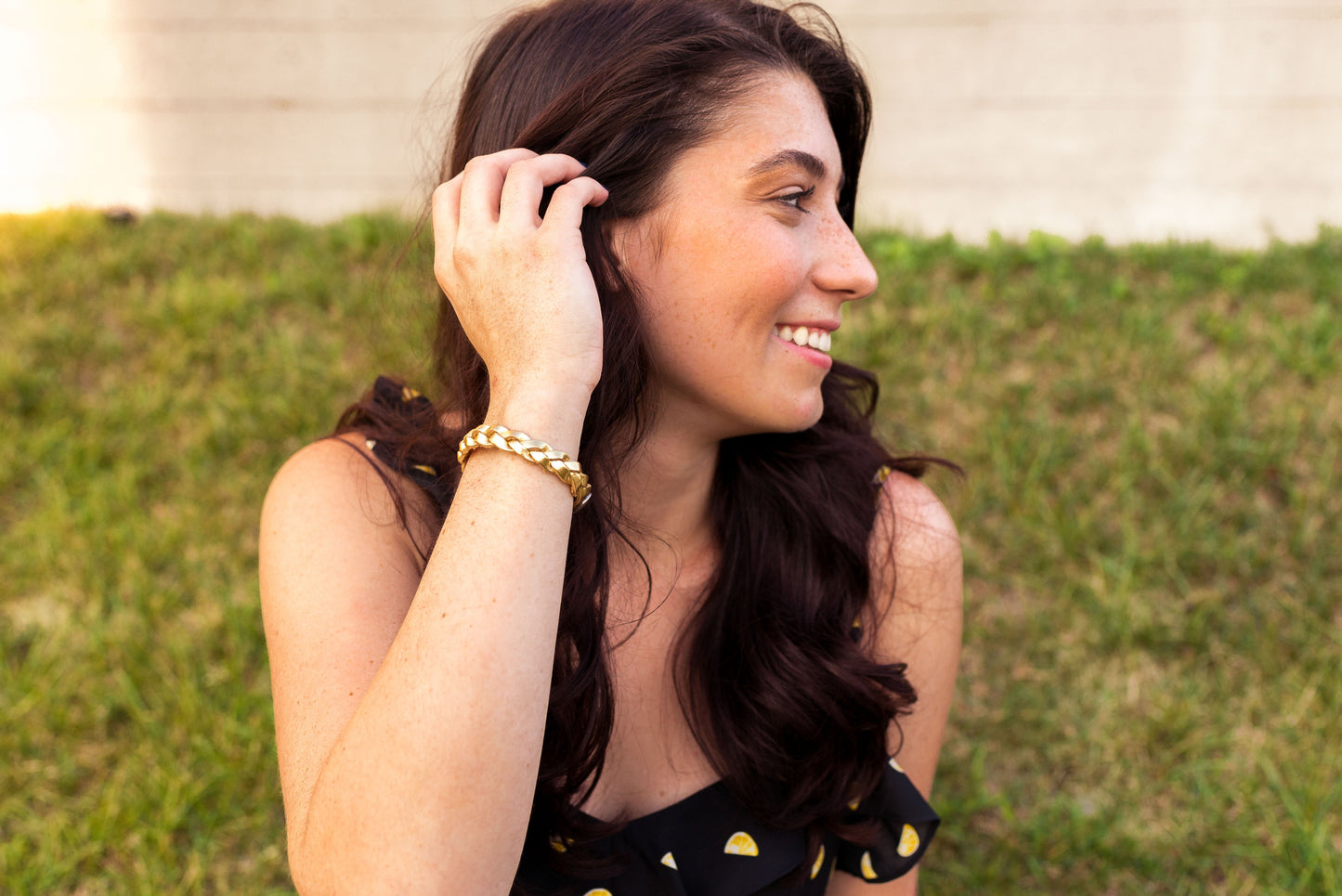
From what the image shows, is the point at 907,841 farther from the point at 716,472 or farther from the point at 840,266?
the point at 840,266

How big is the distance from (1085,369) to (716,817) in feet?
7.62

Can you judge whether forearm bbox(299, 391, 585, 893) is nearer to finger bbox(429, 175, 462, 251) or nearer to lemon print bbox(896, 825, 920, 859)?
finger bbox(429, 175, 462, 251)

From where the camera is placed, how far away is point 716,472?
2145mm

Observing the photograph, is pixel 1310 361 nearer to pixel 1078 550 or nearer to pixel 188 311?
pixel 1078 550

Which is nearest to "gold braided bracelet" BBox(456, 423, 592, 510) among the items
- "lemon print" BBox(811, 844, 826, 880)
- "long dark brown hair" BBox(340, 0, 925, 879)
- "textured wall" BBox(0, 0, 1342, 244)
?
"long dark brown hair" BBox(340, 0, 925, 879)

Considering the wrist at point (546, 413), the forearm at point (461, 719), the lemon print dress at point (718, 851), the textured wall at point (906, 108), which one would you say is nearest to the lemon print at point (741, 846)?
the lemon print dress at point (718, 851)

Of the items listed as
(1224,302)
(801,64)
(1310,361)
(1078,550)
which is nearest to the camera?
(801,64)

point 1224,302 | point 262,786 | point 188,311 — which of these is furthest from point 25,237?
point 1224,302

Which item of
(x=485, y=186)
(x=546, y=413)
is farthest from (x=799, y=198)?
(x=546, y=413)

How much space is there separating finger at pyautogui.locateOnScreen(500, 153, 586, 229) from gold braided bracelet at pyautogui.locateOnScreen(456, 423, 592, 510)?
0.32 m

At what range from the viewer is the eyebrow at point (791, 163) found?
5.60 ft

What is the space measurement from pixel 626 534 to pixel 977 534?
65.3 inches

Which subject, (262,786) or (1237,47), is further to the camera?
(1237,47)

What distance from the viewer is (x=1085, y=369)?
3605mm
